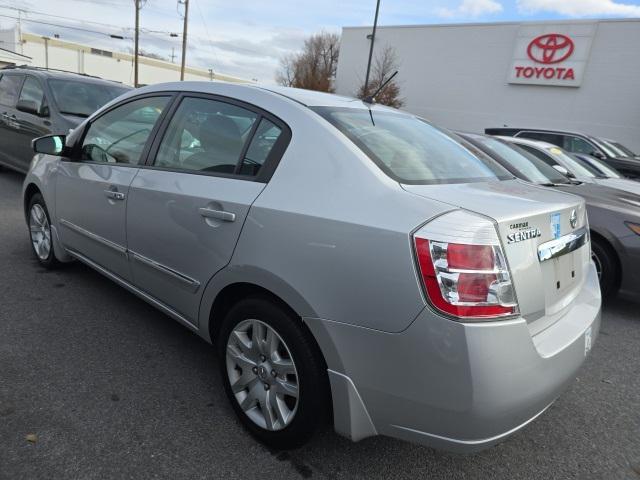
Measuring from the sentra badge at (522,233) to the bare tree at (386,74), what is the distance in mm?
27918

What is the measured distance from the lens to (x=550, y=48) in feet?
79.6

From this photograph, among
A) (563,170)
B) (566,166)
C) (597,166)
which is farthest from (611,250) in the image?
(597,166)

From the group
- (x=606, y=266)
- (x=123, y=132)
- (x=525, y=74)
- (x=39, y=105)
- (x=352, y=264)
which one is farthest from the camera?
(x=525, y=74)

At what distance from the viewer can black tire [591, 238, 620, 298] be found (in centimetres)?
429

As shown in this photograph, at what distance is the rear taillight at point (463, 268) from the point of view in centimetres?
162

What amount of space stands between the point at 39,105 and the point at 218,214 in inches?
229

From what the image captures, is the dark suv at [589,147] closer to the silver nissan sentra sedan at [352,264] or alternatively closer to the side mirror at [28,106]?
the silver nissan sentra sedan at [352,264]

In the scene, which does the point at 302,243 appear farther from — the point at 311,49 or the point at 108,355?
the point at 311,49

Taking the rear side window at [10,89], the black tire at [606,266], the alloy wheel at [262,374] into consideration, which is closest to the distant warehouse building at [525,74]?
the black tire at [606,266]

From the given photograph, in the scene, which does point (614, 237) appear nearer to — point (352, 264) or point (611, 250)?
point (611, 250)

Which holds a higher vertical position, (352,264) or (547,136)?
(547,136)

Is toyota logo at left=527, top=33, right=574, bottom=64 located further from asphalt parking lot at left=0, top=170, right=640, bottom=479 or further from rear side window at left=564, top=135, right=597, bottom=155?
asphalt parking lot at left=0, top=170, right=640, bottom=479

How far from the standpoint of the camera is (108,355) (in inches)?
114

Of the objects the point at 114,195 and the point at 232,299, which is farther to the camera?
A: the point at 114,195
